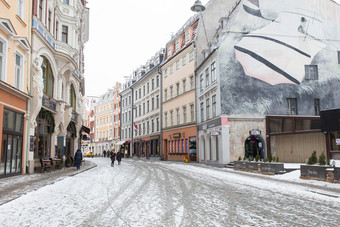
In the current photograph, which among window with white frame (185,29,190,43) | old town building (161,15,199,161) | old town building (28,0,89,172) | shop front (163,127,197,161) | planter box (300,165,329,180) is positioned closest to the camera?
planter box (300,165,329,180)

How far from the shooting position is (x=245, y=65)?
27.6 metres

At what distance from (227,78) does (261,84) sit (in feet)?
9.50

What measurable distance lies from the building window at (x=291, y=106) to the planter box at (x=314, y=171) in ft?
43.3

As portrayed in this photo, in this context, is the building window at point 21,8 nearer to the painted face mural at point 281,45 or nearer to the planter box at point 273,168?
the planter box at point 273,168

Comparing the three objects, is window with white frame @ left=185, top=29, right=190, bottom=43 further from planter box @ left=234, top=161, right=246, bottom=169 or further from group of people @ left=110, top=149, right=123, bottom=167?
planter box @ left=234, top=161, right=246, bottom=169

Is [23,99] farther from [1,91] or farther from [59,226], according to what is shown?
[59,226]

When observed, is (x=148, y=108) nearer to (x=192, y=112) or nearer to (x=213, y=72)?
(x=192, y=112)

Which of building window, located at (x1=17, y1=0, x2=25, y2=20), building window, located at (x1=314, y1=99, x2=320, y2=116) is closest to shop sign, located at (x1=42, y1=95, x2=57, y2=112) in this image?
building window, located at (x1=17, y1=0, x2=25, y2=20)

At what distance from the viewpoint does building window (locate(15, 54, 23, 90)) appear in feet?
56.5

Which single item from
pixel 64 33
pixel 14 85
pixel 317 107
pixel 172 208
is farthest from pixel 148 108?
pixel 172 208

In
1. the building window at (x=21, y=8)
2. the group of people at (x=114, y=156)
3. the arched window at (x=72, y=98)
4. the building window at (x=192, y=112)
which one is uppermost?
the building window at (x=21, y=8)

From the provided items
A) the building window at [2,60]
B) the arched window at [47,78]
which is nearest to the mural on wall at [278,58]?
the arched window at [47,78]

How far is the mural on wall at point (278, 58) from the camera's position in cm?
2728

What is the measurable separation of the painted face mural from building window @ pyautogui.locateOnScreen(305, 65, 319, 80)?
0.36 metres
